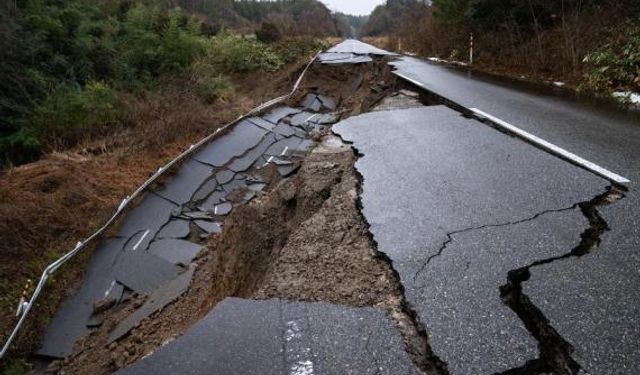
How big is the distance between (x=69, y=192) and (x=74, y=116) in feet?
10.4

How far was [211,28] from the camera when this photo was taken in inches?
877

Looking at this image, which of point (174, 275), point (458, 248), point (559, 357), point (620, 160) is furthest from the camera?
point (174, 275)

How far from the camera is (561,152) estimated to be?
4586 millimetres

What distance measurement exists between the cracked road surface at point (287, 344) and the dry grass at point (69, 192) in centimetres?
246

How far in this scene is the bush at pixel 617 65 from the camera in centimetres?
816

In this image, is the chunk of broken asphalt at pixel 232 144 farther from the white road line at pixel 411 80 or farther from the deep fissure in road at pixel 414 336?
the deep fissure in road at pixel 414 336

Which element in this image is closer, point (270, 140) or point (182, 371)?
point (182, 371)

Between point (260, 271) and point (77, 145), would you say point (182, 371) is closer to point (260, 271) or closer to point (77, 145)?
point (260, 271)

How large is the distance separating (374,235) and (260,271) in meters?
1.18

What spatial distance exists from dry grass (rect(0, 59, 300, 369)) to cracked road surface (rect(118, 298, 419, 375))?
2.46 m

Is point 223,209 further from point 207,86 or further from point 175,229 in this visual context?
point 207,86

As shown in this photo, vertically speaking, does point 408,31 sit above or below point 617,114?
above

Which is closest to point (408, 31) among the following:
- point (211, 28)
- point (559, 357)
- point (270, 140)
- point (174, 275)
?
point (211, 28)

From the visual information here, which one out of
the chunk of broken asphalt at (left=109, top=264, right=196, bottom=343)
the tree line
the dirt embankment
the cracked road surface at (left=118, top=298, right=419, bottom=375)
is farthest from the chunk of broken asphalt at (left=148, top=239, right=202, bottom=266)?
the tree line
